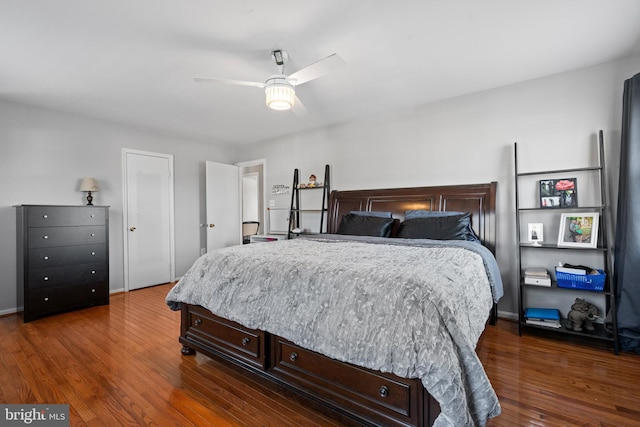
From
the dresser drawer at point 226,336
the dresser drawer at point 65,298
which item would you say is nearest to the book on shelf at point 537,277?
the dresser drawer at point 226,336

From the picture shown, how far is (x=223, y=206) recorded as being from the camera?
548 centimetres

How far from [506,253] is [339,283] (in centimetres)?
240

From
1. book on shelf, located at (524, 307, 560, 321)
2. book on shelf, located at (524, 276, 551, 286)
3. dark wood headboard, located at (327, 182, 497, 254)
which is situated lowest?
book on shelf, located at (524, 307, 560, 321)

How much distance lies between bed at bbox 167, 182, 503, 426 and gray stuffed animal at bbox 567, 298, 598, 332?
0.77m

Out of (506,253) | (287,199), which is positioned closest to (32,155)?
(287,199)

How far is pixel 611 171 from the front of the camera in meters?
2.66

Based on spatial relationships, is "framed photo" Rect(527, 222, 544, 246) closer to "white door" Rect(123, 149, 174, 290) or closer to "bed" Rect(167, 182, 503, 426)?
"bed" Rect(167, 182, 503, 426)

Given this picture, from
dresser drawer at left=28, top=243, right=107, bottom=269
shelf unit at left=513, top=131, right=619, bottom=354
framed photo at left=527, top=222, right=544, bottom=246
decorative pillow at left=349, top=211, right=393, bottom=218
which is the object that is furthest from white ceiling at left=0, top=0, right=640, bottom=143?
dresser drawer at left=28, top=243, right=107, bottom=269

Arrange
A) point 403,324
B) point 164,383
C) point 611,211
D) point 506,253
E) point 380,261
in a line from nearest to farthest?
1. point 403,324
2. point 380,261
3. point 164,383
4. point 611,211
5. point 506,253

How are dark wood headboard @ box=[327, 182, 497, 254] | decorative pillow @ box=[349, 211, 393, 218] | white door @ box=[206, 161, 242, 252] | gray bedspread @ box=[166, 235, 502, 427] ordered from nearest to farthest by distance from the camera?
gray bedspread @ box=[166, 235, 502, 427]
dark wood headboard @ box=[327, 182, 497, 254]
decorative pillow @ box=[349, 211, 393, 218]
white door @ box=[206, 161, 242, 252]

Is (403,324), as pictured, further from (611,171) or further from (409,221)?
(611,171)

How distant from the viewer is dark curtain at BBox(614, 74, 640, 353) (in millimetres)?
2312

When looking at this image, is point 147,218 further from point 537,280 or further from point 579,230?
point 579,230

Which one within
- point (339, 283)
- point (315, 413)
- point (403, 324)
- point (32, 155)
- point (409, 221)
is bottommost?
point (315, 413)
